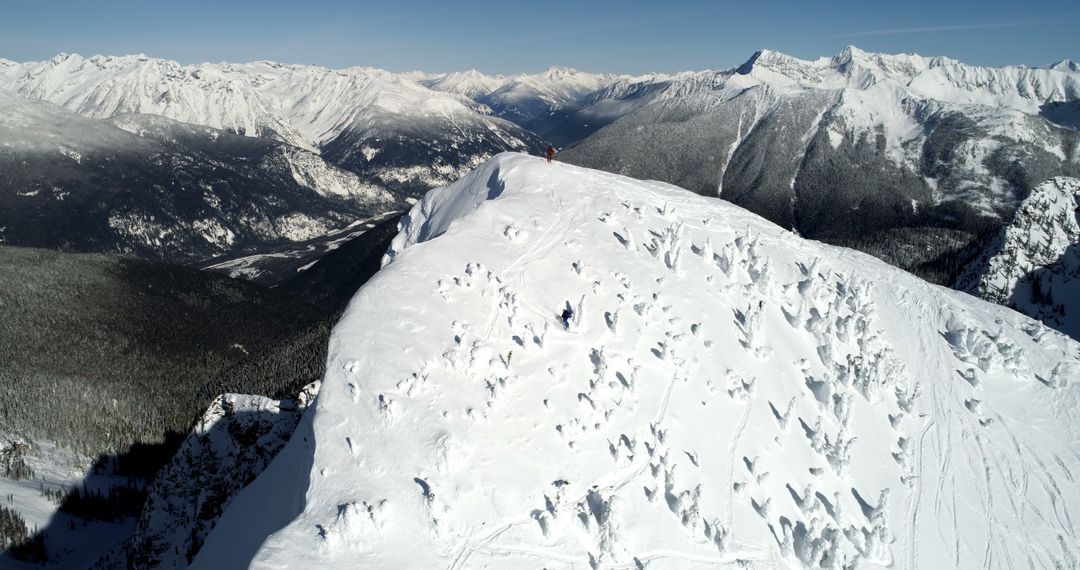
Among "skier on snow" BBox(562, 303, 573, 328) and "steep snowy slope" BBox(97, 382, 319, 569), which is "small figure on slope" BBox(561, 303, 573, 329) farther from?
"steep snowy slope" BBox(97, 382, 319, 569)

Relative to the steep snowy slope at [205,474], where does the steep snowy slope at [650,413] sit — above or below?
above

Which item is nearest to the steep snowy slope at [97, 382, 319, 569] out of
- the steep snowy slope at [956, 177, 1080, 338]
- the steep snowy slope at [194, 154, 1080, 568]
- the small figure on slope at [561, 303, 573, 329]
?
the steep snowy slope at [194, 154, 1080, 568]

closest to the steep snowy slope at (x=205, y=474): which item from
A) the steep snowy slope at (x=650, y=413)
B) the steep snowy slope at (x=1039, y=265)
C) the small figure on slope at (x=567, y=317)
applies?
the steep snowy slope at (x=650, y=413)

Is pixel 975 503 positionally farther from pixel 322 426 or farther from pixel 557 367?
pixel 322 426

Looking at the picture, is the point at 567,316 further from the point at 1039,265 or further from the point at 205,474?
the point at 1039,265

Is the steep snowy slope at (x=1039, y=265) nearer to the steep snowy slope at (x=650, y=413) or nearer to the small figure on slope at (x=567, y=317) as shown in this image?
the steep snowy slope at (x=650, y=413)

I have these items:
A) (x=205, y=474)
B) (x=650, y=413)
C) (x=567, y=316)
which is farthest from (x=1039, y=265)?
(x=205, y=474)
